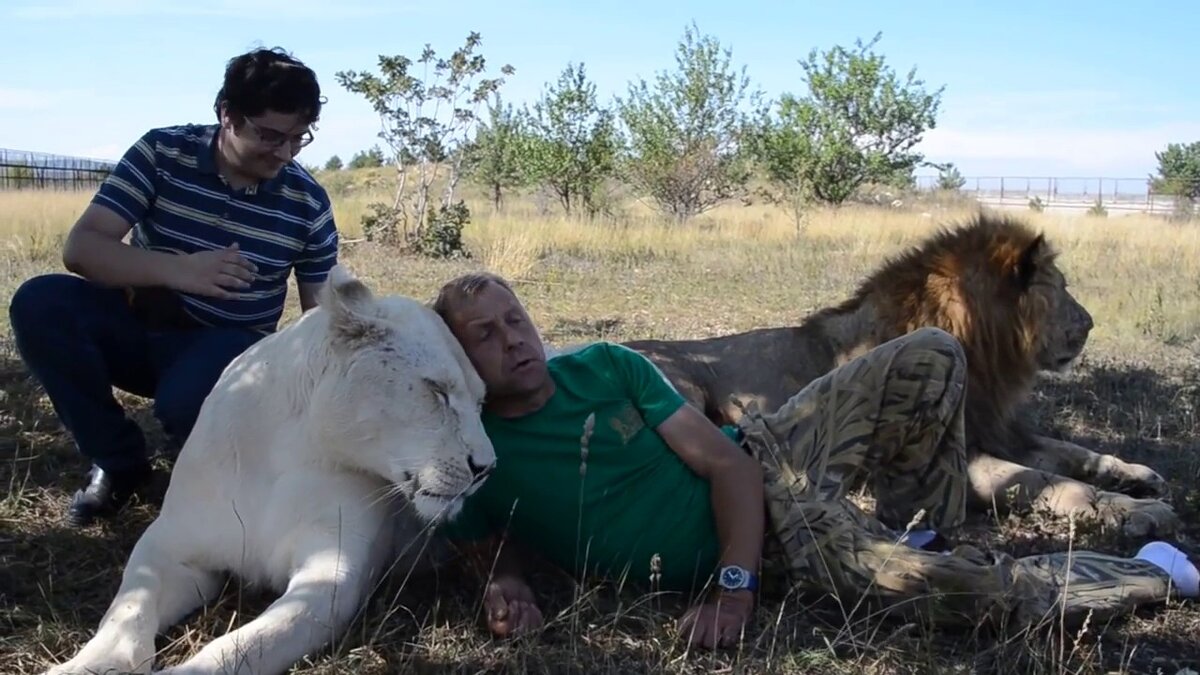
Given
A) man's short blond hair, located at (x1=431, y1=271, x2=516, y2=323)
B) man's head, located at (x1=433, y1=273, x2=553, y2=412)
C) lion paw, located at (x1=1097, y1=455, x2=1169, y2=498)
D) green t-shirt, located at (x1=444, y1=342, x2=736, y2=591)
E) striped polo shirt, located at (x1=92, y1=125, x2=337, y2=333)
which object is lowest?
lion paw, located at (x1=1097, y1=455, x2=1169, y2=498)

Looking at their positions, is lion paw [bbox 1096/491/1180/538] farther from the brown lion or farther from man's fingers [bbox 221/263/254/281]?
man's fingers [bbox 221/263/254/281]

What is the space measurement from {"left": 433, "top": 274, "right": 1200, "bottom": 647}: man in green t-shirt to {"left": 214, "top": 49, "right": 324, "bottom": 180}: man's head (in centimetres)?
100

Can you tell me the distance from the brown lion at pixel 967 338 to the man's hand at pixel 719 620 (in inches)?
79.6

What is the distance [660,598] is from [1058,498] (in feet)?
6.48

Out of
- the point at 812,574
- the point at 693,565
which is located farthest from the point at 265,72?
the point at 812,574

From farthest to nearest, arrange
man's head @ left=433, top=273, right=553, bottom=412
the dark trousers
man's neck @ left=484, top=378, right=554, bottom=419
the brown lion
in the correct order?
the brown lion
the dark trousers
man's neck @ left=484, top=378, right=554, bottom=419
man's head @ left=433, top=273, right=553, bottom=412

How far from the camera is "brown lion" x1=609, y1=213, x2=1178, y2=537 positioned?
4.86 m

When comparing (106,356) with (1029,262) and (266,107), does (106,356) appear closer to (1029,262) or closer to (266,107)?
(266,107)

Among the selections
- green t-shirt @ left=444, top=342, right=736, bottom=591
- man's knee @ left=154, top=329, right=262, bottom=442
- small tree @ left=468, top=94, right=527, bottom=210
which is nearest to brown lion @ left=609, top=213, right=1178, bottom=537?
green t-shirt @ left=444, top=342, right=736, bottom=591

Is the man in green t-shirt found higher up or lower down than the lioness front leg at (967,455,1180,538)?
higher up

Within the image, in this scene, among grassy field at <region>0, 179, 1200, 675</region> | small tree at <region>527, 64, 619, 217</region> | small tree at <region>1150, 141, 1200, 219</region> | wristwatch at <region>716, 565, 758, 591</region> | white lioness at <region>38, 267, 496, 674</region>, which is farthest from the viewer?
small tree at <region>1150, 141, 1200, 219</region>

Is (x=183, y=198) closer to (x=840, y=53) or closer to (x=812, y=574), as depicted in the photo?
(x=812, y=574)

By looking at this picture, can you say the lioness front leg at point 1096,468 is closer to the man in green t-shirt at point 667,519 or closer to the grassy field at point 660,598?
the grassy field at point 660,598

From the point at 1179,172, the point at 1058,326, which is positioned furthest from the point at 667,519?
the point at 1179,172
